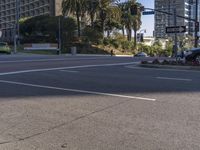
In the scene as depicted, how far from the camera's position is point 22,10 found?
15162 cm

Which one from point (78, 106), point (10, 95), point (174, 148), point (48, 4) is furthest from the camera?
point (48, 4)

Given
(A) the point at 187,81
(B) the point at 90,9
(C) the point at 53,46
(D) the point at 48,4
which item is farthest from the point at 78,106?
(D) the point at 48,4

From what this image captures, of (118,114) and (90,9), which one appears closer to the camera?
(118,114)

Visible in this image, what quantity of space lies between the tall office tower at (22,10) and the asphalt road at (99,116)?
116543mm

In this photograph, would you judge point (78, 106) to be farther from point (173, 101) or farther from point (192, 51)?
point (192, 51)

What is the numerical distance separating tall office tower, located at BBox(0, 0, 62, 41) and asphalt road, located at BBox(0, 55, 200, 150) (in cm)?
11654

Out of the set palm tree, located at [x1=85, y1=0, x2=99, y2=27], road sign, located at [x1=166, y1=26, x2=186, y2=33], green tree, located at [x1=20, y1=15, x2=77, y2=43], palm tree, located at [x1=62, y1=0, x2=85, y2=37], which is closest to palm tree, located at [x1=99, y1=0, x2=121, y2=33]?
palm tree, located at [x1=85, y1=0, x2=99, y2=27]

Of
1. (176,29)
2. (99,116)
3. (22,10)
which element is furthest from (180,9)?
(22,10)

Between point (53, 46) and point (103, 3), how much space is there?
14498mm

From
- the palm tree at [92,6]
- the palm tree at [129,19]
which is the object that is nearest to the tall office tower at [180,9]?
the palm tree at [129,19]

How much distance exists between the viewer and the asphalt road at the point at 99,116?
6.78 m

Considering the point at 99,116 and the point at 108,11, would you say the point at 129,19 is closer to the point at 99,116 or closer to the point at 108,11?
the point at 108,11

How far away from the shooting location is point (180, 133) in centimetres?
723

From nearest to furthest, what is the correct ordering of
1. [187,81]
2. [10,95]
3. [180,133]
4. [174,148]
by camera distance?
1. [174,148]
2. [180,133]
3. [10,95]
4. [187,81]
